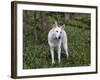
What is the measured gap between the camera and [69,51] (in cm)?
233

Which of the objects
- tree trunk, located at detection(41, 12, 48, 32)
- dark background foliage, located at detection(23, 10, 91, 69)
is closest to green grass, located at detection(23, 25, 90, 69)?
dark background foliage, located at detection(23, 10, 91, 69)

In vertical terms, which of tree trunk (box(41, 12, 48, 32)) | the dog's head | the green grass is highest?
tree trunk (box(41, 12, 48, 32))

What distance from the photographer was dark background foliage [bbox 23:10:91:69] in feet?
7.07

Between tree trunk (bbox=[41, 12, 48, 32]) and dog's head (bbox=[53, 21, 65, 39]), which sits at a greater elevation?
tree trunk (bbox=[41, 12, 48, 32])

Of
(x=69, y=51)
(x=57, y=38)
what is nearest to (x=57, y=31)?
(x=57, y=38)

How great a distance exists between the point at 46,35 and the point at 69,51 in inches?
10.5

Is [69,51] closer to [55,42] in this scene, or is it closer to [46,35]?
[55,42]

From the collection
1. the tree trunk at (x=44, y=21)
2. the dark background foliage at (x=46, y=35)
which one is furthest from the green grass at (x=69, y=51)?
the tree trunk at (x=44, y=21)

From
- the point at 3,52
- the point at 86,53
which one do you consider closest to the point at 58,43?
the point at 86,53

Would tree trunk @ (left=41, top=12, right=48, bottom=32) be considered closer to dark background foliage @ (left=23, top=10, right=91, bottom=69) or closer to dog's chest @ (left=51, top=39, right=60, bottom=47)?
dark background foliage @ (left=23, top=10, right=91, bottom=69)

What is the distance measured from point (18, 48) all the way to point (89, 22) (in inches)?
28.8

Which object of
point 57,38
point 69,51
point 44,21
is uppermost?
point 44,21

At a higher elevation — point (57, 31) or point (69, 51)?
point (57, 31)

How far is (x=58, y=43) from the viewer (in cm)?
229
